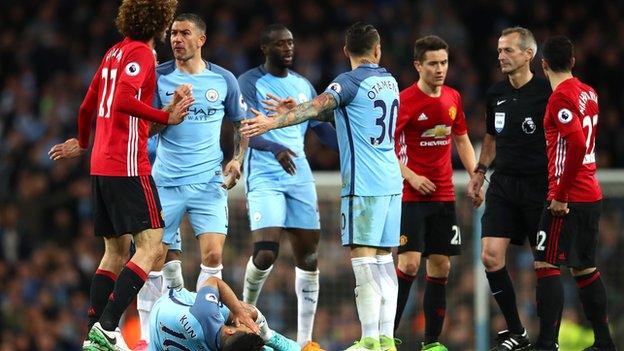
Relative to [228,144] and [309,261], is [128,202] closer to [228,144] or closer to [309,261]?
[309,261]

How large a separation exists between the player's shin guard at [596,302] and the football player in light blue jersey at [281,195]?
2286 millimetres

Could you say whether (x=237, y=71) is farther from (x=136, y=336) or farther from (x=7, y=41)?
(x=136, y=336)

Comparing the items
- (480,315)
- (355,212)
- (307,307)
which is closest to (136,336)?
(480,315)

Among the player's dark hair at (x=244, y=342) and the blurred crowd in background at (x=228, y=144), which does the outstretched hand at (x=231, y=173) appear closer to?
the player's dark hair at (x=244, y=342)

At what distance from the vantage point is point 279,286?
16469mm

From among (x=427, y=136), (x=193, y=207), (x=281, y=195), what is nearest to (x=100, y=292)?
(x=193, y=207)

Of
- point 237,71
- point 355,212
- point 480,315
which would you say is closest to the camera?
point 355,212

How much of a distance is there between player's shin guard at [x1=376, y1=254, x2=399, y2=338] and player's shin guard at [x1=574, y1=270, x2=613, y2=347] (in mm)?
1474

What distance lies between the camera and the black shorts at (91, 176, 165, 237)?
9688 mm

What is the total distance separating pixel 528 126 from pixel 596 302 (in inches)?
58.2

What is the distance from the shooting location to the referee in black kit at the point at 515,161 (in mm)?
10812

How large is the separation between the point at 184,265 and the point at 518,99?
7034 mm

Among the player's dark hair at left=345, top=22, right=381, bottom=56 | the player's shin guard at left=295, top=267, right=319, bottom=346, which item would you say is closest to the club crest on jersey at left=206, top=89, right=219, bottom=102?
the player's dark hair at left=345, top=22, right=381, bottom=56

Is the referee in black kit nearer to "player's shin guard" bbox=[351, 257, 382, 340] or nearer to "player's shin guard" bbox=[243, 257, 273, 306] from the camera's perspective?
"player's shin guard" bbox=[351, 257, 382, 340]
